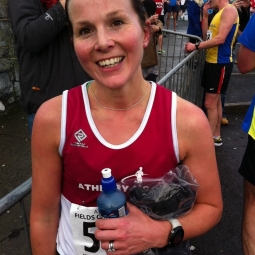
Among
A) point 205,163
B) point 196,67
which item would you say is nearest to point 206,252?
point 205,163

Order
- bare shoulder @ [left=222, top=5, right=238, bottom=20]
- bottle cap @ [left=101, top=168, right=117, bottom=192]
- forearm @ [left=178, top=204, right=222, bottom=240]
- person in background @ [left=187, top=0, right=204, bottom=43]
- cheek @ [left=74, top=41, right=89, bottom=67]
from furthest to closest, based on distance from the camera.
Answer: person in background @ [left=187, top=0, right=204, bottom=43]
bare shoulder @ [left=222, top=5, right=238, bottom=20]
forearm @ [left=178, top=204, right=222, bottom=240]
cheek @ [left=74, top=41, right=89, bottom=67]
bottle cap @ [left=101, top=168, right=117, bottom=192]

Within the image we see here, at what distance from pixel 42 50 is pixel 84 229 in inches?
59.3

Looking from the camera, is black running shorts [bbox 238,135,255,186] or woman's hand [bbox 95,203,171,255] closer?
woman's hand [bbox 95,203,171,255]

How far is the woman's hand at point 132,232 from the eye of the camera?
1.16 m

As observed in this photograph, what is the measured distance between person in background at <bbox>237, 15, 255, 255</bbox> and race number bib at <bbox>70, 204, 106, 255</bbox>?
1.37 metres

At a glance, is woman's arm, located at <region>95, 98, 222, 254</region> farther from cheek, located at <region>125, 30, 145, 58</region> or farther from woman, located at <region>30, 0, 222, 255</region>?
cheek, located at <region>125, 30, 145, 58</region>

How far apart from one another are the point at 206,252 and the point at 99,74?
2.29 m

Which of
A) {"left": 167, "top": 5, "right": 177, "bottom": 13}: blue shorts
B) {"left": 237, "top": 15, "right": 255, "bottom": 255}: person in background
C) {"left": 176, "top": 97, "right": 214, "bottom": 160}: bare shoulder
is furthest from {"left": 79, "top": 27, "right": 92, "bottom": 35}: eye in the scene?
{"left": 167, "top": 5, "right": 177, "bottom": 13}: blue shorts

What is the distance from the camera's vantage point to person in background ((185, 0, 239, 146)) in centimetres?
435

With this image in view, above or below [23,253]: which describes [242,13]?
above

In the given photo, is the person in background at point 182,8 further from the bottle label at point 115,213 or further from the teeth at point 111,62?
the bottle label at point 115,213

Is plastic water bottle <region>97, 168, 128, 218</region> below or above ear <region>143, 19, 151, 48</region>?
below

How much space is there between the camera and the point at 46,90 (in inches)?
98.0

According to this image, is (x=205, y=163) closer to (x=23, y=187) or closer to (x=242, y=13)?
(x=23, y=187)
